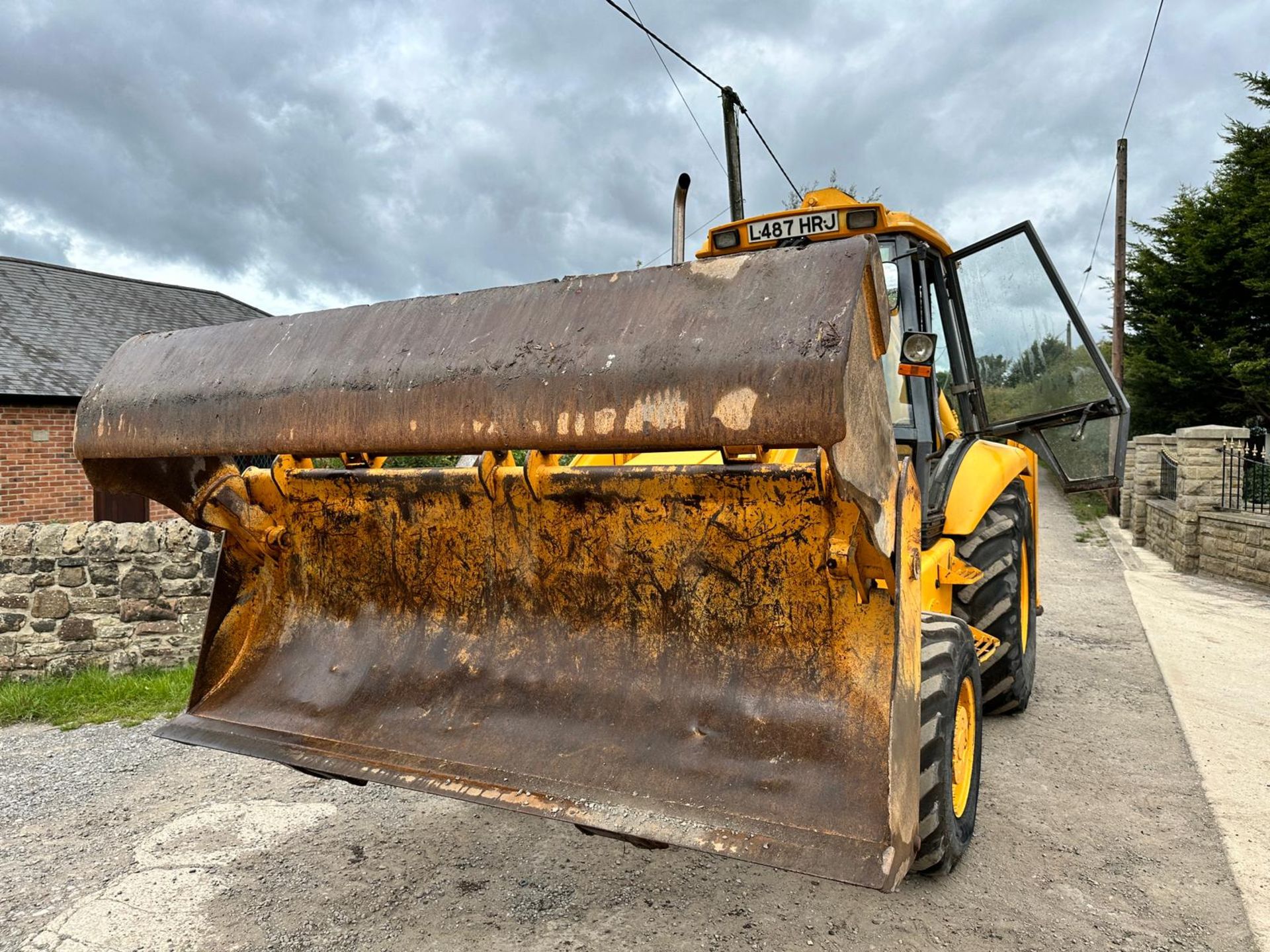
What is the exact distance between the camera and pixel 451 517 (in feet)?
9.41

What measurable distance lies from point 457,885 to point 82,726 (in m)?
3.29

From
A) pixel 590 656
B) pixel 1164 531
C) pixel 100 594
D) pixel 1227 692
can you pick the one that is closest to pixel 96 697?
pixel 100 594

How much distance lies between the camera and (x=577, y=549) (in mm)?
2723

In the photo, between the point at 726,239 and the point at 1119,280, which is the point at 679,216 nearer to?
the point at 726,239

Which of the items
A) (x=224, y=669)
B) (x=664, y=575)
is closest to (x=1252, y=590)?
(x=664, y=575)

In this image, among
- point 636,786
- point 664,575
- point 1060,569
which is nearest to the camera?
point 636,786

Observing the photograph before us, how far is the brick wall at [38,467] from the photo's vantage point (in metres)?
13.3

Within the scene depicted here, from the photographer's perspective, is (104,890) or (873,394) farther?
(104,890)

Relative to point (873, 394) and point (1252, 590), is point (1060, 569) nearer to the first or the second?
point (1252, 590)

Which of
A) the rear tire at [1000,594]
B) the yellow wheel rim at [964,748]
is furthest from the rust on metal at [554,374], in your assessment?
the rear tire at [1000,594]

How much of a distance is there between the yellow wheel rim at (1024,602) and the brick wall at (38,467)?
13.6 m

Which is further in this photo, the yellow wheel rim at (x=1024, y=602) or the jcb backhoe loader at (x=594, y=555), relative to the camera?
the yellow wheel rim at (x=1024, y=602)

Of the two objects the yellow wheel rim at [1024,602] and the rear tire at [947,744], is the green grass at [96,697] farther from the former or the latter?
the yellow wheel rim at [1024,602]

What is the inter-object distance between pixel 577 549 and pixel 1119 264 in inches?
763
